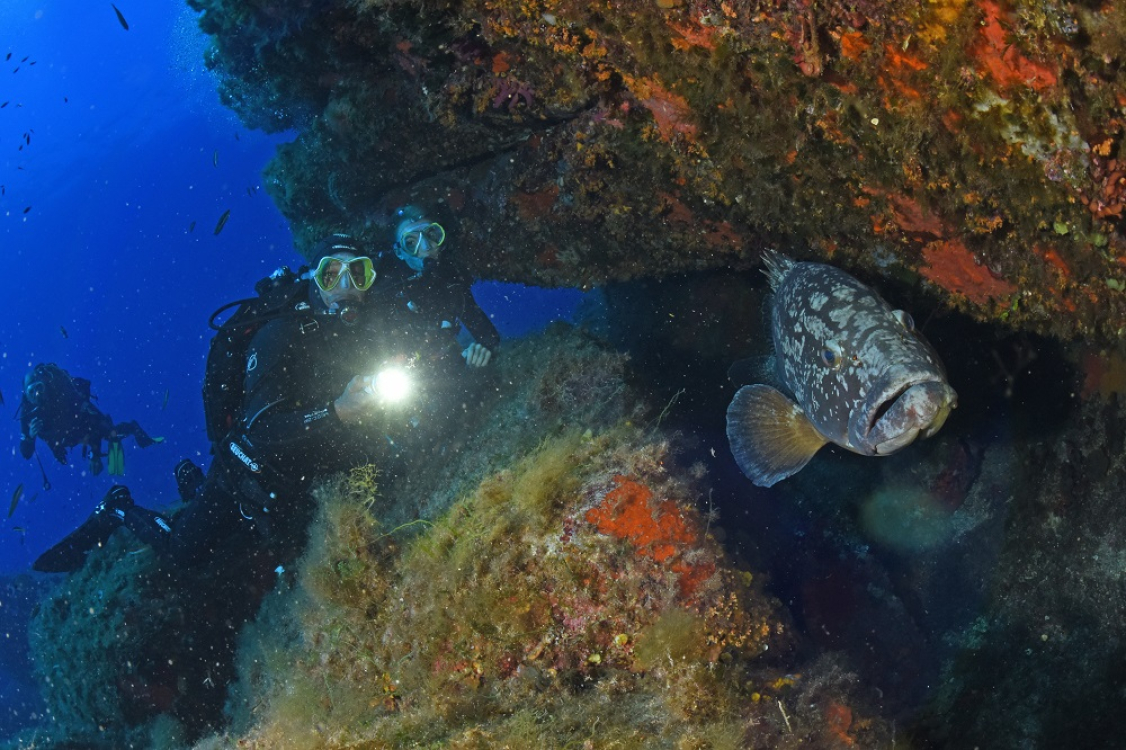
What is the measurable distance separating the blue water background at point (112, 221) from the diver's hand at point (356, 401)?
1364 inches

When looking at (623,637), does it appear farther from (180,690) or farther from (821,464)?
(180,690)

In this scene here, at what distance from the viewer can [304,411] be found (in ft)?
20.7

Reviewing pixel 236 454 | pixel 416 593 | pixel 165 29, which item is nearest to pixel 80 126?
pixel 165 29

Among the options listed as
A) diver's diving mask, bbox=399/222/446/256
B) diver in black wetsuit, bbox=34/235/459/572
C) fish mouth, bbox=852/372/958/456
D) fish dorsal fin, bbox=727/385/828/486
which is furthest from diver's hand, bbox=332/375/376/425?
fish mouth, bbox=852/372/958/456

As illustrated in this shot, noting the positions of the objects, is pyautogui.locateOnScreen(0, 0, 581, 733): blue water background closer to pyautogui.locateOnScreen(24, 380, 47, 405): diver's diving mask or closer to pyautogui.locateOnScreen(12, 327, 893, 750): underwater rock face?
pyautogui.locateOnScreen(24, 380, 47, 405): diver's diving mask

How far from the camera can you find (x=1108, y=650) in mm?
3137

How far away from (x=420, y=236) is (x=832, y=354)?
5.28 m

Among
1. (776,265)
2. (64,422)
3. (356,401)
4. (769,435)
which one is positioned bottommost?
(64,422)

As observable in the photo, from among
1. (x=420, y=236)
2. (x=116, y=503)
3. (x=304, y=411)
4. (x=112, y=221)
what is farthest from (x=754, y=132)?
(x=112, y=221)

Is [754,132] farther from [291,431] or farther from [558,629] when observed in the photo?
[291,431]

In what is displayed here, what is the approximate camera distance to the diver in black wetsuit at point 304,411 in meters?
6.33

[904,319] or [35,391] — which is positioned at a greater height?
[904,319]

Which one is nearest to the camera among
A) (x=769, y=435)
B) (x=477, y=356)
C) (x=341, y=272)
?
(x=769, y=435)

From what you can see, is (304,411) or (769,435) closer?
(769,435)
